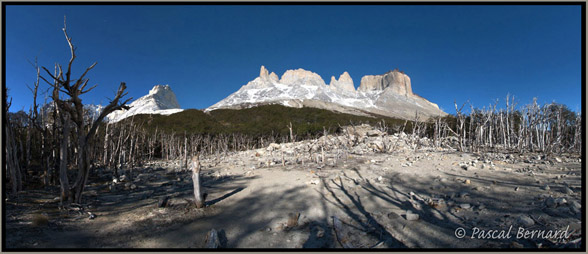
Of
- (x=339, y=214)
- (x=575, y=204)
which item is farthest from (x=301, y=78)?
(x=575, y=204)

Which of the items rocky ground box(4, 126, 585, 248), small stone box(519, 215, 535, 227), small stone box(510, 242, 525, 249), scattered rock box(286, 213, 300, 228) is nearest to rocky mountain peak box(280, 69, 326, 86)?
rocky ground box(4, 126, 585, 248)

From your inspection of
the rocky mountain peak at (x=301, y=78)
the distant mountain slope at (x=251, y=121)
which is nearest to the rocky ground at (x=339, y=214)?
the distant mountain slope at (x=251, y=121)

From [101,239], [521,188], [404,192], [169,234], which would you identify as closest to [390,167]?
[404,192]

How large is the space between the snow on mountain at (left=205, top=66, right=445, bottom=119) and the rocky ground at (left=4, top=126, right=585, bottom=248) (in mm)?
102836

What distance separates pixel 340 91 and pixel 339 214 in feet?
478

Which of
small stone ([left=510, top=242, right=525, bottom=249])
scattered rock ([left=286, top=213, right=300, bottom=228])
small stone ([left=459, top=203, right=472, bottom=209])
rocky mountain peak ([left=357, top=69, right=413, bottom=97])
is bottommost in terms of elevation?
scattered rock ([left=286, top=213, right=300, bottom=228])

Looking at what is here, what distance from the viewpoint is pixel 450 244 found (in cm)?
411

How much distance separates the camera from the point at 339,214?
249 inches

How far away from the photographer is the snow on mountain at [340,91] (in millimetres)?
119062

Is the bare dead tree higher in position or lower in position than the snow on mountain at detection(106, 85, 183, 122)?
lower

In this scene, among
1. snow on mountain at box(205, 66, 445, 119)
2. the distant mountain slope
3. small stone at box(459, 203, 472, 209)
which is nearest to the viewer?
small stone at box(459, 203, 472, 209)

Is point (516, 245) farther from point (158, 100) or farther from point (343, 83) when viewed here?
point (343, 83)

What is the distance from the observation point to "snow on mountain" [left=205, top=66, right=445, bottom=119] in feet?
391

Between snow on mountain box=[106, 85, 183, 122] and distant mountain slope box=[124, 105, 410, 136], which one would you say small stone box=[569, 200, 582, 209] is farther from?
snow on mountain box=[106, 85, 183, 122]
